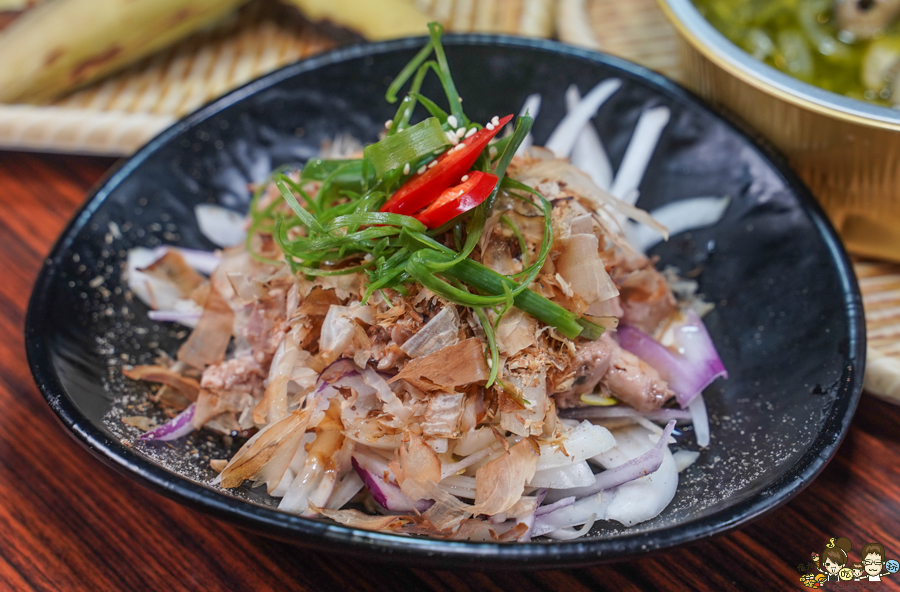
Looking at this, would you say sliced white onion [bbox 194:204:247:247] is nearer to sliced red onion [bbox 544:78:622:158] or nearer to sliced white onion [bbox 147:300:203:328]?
sliced white onion [bbox 147:300:203:328]

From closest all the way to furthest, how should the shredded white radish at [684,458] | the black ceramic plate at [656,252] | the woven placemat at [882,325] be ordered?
1. the black ceramic plate at [656,252]
2. the shredded white radish at [684,458]
3. the woven placemat at [882,325]

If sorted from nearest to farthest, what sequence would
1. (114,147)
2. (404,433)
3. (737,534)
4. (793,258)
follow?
(404,433), (737,534), (793,258), (114,147)

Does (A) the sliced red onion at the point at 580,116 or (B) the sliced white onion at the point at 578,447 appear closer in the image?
(B) the sliced white onion at the point at 578,447

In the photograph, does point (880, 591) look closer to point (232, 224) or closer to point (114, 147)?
point (232, 224)

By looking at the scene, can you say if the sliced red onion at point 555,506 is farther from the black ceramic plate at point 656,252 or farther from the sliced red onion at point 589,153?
the sliced red onion at point 589,153

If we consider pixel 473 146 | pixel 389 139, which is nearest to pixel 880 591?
pixel 473 146

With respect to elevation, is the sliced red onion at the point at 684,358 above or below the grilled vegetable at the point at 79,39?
below

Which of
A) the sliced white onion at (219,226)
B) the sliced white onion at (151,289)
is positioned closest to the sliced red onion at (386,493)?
the sliced white onion at (151,289)
